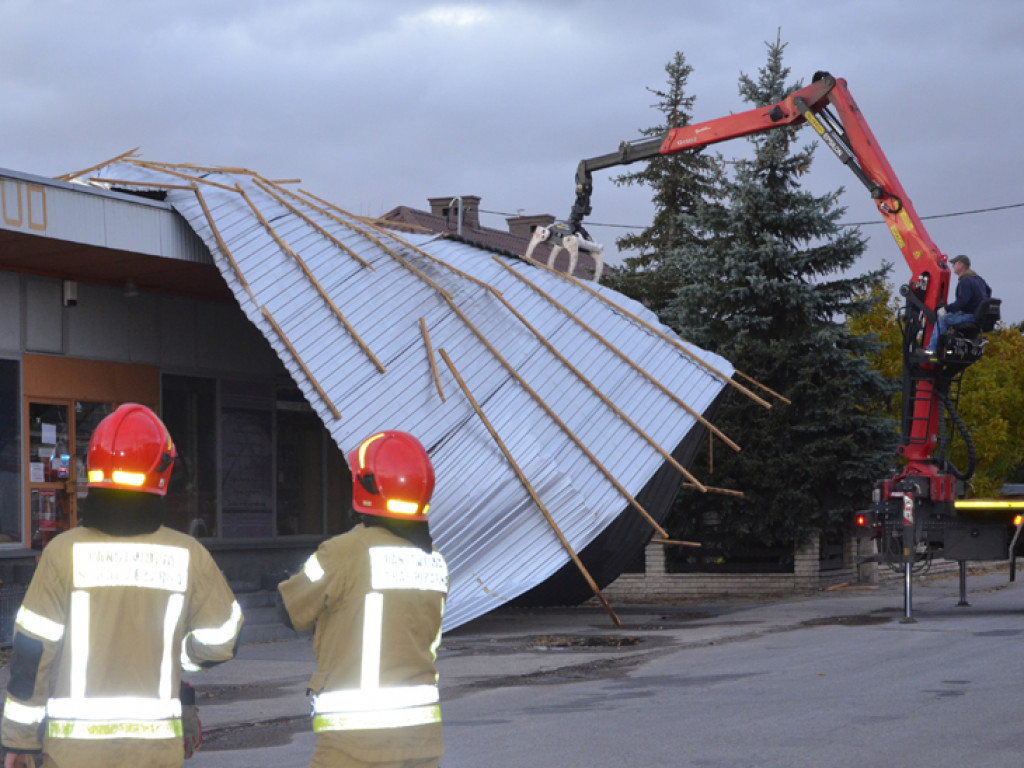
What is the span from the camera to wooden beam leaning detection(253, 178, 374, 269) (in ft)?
56.8

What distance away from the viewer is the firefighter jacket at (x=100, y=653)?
3930 millimetres

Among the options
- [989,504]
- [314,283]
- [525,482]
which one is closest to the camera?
[525,482]

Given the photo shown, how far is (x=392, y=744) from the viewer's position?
4086 millimetres

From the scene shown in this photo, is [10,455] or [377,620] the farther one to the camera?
[10,455]

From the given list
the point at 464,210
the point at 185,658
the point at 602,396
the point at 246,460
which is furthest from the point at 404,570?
the point at 464,210

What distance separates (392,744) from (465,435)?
36.6ft

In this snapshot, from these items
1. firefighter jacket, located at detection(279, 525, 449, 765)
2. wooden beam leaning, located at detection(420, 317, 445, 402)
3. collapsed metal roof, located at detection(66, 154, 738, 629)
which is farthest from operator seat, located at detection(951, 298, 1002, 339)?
firefighter jacket, located at detection(279, 525, 449, 765)

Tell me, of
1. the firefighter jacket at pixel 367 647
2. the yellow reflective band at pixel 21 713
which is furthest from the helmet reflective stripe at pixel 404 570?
the yellow reflective band at pixel 21 713

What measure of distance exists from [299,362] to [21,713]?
1180 cm

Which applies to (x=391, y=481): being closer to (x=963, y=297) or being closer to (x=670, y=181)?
(x=963, y=297)

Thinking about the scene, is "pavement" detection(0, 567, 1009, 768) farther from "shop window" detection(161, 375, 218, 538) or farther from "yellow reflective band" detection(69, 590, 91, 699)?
"yellow reflective band" detection(69, 590, 91, 699)

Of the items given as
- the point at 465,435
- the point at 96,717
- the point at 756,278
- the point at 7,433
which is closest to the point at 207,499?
the point at 7,433

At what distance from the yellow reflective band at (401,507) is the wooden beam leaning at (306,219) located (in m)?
13.1

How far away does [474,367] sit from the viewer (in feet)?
52.5
